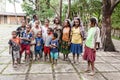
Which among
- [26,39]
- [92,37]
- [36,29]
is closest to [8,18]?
[36,29]

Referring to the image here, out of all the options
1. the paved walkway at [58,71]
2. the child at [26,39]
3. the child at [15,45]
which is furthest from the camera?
the child at [26,39]

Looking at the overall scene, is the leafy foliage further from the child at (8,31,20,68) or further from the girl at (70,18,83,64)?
the child at (8,31,20,68)

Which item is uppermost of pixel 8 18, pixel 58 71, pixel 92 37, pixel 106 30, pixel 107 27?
pixel 8 18

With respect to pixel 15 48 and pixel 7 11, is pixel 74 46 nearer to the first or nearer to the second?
pixel 15 48

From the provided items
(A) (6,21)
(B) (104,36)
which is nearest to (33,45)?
(B) (104,36)

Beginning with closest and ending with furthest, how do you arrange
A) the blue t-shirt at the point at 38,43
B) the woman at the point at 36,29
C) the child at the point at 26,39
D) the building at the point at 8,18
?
the child at the point at 26,39 < the blue t-shirt at the point at 38,43 < the woman at the point at 36,29 < the building at the point at 8,18

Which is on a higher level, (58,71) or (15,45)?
(15,45)

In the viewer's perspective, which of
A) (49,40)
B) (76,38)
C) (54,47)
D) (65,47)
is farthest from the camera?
(65,47)

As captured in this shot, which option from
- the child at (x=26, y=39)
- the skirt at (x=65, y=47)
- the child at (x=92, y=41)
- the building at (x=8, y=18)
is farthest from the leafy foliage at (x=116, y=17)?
the building at (x=8, y=18)

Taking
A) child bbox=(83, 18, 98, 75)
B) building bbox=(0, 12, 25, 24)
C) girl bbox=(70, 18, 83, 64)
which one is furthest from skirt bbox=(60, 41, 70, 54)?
building bbox=(0, 12, 25, 24)

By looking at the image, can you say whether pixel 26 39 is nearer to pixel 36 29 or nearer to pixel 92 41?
pixel 36 29

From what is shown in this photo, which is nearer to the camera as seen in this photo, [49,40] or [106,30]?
[49,40]

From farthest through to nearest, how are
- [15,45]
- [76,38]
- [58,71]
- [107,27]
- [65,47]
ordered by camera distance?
[107,27] < [65,47] < [76,38] < [15,45] < [58,71]

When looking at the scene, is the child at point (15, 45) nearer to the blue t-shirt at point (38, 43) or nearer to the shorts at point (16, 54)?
the shorts at point (16, 54)
